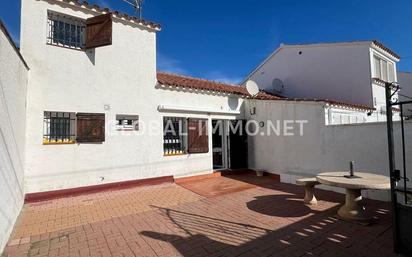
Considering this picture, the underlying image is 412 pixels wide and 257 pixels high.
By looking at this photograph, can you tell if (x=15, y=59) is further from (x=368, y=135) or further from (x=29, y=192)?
(x=368, y=135)

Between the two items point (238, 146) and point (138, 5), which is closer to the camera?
point (138, 5)

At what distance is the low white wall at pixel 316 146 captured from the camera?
23.7ft

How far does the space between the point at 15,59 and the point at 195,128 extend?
6.70 m

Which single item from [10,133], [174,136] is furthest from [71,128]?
[174,136]

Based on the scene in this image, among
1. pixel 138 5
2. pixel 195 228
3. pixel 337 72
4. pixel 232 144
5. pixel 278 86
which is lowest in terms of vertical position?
pixel 195 228

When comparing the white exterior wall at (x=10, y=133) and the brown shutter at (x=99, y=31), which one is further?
the brown shutter at (x=99, y=31)

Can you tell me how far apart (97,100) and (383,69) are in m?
15.6

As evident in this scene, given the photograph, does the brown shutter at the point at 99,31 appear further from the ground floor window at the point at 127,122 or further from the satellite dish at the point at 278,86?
the satellite dish at the point at 278,86

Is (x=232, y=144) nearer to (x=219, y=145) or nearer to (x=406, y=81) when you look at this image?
(x=219, y=145)

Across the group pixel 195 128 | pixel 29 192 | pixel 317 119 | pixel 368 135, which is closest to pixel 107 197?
pixel 29 192

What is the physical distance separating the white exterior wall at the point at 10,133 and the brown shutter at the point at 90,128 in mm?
1572

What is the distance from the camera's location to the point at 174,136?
10.6 m

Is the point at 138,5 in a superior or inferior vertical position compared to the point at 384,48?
superior

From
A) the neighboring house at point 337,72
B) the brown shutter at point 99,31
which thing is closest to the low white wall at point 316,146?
the neighboring house at point 337,72
